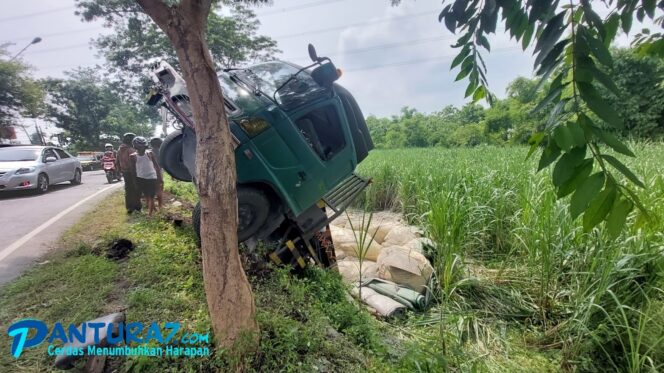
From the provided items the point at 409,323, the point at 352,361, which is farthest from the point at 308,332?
the point at 409,323

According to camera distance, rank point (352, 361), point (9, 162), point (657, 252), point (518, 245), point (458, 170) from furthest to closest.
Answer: point (9, 162) → point (458, 170) → point (518, 245) → point (657, 252) → point (352, 361)

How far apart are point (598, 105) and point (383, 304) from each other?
312 cm

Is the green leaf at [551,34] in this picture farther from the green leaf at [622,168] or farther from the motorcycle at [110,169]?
the motorcycle at [110,169]

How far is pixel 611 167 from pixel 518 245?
11.9 feet

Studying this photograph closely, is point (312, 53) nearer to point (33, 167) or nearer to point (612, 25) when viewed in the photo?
point (612, 25)

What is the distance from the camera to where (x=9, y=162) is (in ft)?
25.4

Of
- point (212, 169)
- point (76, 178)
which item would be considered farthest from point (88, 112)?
point (212, 169)

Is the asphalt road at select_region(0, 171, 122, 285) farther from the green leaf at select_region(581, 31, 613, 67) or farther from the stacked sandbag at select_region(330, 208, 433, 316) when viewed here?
the green leaf at select_region(581, 31, 613, 67)

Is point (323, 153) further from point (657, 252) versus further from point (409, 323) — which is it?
point (657, 252)

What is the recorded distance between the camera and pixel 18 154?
8.16 m

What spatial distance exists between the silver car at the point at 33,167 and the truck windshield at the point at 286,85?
7131mm

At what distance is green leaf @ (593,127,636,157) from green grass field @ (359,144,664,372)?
0.89m

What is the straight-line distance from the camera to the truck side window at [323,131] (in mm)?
4047

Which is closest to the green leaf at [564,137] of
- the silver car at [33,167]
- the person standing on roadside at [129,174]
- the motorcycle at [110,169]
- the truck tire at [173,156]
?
the truck tire at [173,156]
